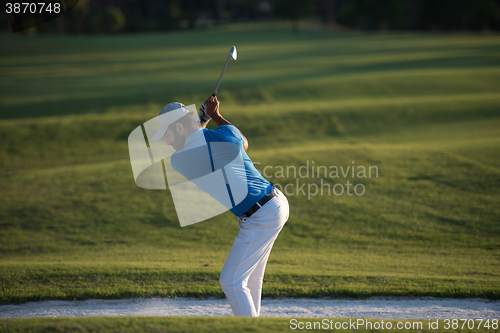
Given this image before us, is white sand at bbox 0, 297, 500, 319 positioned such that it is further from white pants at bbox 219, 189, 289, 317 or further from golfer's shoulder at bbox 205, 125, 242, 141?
golfer's shoulder at bbox 205, 125, 242, 141

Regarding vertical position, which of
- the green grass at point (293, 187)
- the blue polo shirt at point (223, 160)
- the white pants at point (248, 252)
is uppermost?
the blue polo shirt at point (223, 160)

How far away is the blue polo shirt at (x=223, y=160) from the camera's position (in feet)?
14.7

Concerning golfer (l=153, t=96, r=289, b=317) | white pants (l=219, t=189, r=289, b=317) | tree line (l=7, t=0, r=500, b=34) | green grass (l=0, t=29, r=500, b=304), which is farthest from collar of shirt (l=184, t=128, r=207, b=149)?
tree line (l=7, t=0, r=500, b=34)

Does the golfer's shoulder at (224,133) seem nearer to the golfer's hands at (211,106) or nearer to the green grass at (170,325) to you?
the golfer's hands at (211,106)

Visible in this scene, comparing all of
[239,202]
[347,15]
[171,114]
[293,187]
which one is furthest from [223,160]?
[347,15]

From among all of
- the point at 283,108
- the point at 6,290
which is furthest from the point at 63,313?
the point at 283,108

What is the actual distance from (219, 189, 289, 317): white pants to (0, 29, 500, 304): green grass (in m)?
1.84

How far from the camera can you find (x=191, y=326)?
13.3ft

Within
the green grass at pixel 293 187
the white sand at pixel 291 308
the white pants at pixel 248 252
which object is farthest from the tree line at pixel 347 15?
the white pants at pixel 248 252

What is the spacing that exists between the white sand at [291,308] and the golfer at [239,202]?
1.41 m

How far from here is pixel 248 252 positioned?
4531mm

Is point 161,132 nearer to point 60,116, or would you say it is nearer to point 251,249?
point 251,249

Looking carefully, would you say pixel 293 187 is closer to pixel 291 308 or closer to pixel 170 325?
pixel 291 308

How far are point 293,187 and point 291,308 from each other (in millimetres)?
5213
